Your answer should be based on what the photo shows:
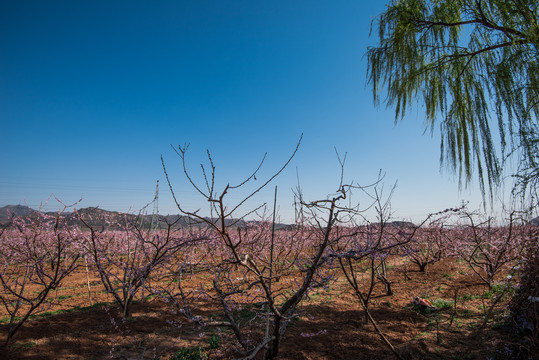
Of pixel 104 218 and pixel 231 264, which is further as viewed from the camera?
pixel 104 218

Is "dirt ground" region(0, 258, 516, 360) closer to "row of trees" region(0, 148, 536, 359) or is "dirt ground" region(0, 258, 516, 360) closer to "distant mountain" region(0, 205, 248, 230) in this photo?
"row of trees" region(0, 148, 536, 359)

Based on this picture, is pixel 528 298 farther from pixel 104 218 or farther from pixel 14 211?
pixel 14 211

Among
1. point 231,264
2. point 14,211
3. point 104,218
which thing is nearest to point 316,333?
point 231,264

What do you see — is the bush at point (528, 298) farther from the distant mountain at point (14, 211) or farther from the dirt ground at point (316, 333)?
the distant mountain at point (14, 211)

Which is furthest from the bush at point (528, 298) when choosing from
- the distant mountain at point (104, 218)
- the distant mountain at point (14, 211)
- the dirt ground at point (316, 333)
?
the distant mountain at point (14, 211)

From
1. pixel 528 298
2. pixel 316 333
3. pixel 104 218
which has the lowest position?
pixel 316 333

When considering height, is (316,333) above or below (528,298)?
below

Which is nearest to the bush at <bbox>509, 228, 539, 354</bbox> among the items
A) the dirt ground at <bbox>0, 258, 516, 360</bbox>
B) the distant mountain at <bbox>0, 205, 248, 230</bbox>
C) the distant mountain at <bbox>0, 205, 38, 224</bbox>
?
the dirt ground at <bbox>0, 258, 516, 360</bbox>

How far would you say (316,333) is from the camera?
11.6 ft

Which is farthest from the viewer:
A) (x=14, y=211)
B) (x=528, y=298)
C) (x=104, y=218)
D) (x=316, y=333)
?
(x=104, y=218)

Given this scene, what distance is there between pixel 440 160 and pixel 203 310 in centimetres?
517

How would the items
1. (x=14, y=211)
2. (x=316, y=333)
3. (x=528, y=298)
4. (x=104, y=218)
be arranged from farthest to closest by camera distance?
(x=104, y=218) → (x=14, y=211) → (x=316, y=333) → (x=528, y=298)

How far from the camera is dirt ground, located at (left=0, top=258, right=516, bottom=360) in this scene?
10.3 feet

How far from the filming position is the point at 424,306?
4.59 m
